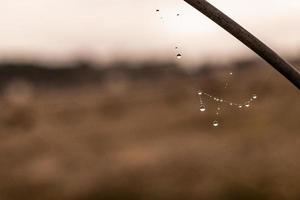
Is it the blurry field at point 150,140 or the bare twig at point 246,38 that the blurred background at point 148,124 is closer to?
the blurry field at point 150,140

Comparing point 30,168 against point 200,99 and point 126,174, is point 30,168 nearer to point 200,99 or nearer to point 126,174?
point 126,174

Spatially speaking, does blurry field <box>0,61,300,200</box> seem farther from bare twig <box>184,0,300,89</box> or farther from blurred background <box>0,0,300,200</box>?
bare twig <box>184,0,300,89</box>

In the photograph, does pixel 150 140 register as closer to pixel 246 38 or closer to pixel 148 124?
pixel 148 124

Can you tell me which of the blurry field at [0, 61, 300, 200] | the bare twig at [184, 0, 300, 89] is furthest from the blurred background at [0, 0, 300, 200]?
the bare twig at [184, 0, 300, 89]

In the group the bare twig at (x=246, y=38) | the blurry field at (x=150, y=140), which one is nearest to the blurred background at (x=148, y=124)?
the blurry field at (x=150, y=140)

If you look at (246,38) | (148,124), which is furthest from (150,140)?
(246,38)

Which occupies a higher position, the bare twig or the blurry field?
the blurry field
